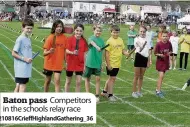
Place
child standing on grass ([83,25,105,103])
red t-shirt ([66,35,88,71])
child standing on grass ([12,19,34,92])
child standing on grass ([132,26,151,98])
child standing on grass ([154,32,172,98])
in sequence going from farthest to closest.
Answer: child standing on grass ([154,32,172,98]) → child standing on grass ([132,26,151,98]) → child standing on grass ([83,25,105,103]) → red t-shirt ([66,35,88,71]) → child standing on grass ([12,19,34,92])

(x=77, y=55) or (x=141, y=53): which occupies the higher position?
(x=77, y=55)

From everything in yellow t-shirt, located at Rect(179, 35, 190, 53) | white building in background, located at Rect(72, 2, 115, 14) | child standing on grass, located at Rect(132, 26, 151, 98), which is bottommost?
white building in background, located at Rect(72, 2, 115, 14)

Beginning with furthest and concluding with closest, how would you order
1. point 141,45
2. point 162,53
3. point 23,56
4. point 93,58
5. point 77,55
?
point 162,53 < point 141,45 < point 93,58 < point 77,55 < point 23,56

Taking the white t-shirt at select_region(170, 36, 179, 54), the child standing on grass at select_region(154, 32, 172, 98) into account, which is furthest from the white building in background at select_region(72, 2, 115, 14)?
the child standing on grass at select_region(154, 32, 172, 98)

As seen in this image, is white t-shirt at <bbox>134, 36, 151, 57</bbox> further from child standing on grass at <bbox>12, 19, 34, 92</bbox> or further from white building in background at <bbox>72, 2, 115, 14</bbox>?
white building in background at <bbox>72, 2, 115, 14</bbox>

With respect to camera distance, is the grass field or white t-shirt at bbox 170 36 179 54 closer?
the grass field

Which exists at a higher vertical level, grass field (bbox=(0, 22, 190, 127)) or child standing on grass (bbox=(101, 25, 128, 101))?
child standing on grass (bbox=(101, 25, 128, 101))

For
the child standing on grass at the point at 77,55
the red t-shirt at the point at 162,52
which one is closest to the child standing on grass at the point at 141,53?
the red t-shirt at the point at 162,52

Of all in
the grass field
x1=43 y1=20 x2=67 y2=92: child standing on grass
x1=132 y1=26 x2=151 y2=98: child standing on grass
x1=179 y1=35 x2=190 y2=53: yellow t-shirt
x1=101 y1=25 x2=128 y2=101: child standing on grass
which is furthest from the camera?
x1=179 y1=35 x2=190 y2=53: yellow t-shirt

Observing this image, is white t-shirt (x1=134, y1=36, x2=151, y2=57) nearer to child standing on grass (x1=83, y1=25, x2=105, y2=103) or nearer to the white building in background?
child standing on grass (x1=83, y1=25, x2=105, y2=103)

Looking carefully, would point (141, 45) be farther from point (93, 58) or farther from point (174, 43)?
point (174, 43)
